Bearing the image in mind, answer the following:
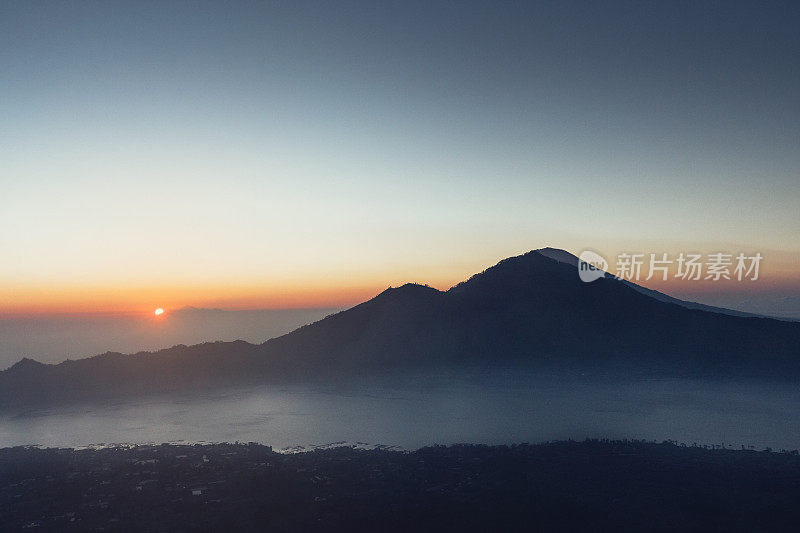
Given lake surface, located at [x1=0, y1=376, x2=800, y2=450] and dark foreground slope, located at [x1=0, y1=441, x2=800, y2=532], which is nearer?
dark foreground slope, located at [x1=0, y1=441, x2=800, y2=532]

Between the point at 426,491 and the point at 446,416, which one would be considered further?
the point at 446,416

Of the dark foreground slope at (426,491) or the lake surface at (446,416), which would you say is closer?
the dark foreground slope at (426,491)

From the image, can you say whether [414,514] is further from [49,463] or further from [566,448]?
[49,463]

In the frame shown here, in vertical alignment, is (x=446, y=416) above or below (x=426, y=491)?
below

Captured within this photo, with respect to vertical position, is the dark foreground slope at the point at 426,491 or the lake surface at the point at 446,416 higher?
the dark foreground slope at the point at 426,491

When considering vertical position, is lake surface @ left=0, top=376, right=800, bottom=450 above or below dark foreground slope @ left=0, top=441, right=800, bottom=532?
below

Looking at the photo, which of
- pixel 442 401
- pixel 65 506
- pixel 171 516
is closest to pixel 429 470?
pixel 171 516
